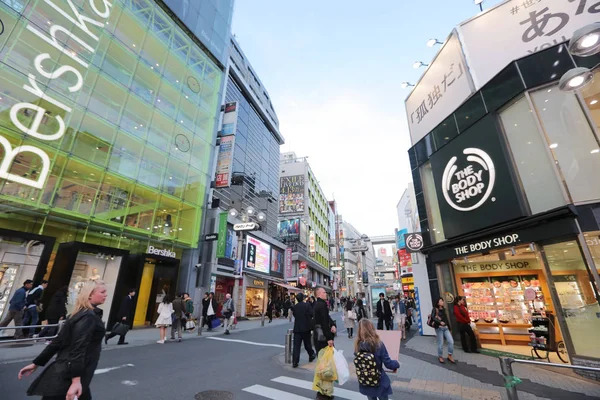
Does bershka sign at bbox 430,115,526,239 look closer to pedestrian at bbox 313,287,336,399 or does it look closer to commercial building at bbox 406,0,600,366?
commercial building at bbox 406,0,600,366

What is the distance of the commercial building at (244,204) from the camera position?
21906 mm

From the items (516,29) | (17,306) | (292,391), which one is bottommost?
(292,391)

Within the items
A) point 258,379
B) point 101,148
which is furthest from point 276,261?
point 258,379

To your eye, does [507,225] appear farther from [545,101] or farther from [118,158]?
[118,158]

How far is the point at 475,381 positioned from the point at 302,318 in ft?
13.7

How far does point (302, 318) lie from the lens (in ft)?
25.0

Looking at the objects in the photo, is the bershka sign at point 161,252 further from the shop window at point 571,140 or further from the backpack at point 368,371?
the shop window at point 571,140

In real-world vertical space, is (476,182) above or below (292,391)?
above

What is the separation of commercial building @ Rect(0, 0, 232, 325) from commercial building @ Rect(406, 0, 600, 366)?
16.1 meters

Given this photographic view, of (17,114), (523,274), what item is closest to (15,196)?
(17,114)

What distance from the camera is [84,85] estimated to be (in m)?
15.2

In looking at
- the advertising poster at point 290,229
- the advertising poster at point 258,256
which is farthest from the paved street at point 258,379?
the advertising poster at point 290,229

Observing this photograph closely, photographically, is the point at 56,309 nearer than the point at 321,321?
No

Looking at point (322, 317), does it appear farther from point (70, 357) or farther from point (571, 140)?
point (571, 140)
